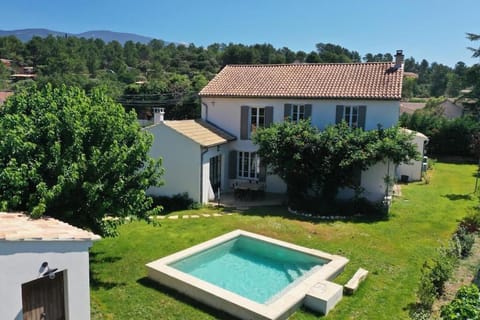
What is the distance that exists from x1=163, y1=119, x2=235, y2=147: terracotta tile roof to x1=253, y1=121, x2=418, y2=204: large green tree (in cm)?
264

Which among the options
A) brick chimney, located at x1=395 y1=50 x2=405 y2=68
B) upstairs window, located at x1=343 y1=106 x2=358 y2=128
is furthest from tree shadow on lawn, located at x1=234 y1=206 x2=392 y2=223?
brick chimney, located at x1=395 y1=50 x2=405 y2=68

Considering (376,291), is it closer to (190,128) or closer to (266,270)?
(266,270)

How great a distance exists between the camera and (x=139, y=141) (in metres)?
12.0

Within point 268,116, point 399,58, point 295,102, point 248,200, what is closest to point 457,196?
point 399,58

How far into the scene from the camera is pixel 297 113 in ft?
75.5

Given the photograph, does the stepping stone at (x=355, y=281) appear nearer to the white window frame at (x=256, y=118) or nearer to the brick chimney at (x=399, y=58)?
the white window frame at (x=256, y=118)

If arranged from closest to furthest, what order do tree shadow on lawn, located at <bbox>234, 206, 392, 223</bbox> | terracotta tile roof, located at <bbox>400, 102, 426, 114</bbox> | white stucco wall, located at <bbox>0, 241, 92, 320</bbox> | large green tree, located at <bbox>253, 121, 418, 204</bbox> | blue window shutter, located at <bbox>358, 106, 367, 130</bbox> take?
1. white stucco wall, located at <bbox>0, 241, 92, 320</bbox>
2. tree shadow on lawn, located at <bbox>234, 206, 392, 223</bbox>
3. large green tree, located at <bbox>253, 121, 418, 204</bbox>
4. blue window shutter, located at <bbox>358, 106, 367, 130</bbox>
5. terracotta tile roof, located at <bbox>400, 102, 426, 114</bbox>

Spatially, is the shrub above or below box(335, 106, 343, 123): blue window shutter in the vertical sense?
below

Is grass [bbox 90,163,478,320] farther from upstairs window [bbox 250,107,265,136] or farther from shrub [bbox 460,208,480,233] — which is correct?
upstairs window [bbox 250,107,265,136]

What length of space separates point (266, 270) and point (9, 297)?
27.0 feet

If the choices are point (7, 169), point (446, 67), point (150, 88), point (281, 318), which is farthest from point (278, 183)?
point (446, 67)

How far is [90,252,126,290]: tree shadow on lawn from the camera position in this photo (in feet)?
37.1

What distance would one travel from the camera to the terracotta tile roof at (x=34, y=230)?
7.07 metres

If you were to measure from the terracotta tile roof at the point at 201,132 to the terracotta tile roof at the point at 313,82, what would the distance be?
2.35 metres
